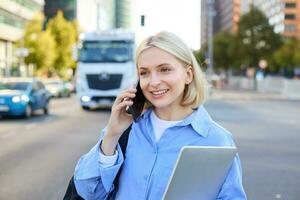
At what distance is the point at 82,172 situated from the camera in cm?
229

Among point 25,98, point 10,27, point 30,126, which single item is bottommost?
point 30,126

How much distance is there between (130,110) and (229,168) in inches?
19.7

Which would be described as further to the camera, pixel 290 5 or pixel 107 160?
pixel 290 5

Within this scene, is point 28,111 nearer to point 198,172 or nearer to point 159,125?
point 159,125

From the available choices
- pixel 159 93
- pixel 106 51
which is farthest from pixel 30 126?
pixel 159 93

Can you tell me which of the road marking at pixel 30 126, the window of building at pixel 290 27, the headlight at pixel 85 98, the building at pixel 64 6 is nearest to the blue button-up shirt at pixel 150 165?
the road marking at pixel 30 126

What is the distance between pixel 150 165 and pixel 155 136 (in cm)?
14

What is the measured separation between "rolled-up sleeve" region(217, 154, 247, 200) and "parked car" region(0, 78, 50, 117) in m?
17.1

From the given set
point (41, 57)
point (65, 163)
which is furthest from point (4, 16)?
point (65, 163)

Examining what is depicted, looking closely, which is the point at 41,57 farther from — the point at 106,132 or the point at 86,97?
the point at 106,132

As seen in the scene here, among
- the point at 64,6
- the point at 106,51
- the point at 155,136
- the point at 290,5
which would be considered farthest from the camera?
the point at 290,5

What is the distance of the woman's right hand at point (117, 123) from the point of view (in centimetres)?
228

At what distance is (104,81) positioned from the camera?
21688 mm

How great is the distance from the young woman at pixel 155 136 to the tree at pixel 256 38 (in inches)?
2113
